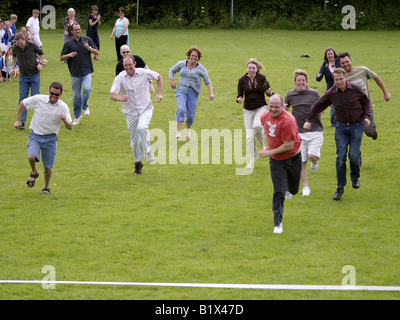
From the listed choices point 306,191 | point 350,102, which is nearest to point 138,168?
point 306,191

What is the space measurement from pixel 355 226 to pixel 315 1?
113 feet

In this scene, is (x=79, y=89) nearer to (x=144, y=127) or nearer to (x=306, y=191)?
(x=144, y=127)

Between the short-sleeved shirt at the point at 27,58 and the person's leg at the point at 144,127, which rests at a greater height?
the short-sleeved shirt at the point at 27,58

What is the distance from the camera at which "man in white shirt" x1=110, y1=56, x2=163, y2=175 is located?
512 inches

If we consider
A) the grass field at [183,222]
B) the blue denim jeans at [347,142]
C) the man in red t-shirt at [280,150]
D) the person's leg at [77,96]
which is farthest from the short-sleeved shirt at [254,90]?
the person's leg at [77,96]

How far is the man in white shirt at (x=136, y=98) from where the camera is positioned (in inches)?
512

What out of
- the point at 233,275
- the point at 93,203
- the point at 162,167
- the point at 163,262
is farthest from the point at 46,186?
the point at 233,275

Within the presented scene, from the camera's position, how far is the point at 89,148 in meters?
15.9

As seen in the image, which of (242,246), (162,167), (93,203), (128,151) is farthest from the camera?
(128,151)

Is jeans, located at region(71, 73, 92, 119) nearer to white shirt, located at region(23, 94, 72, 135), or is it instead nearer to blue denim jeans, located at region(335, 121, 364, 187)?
white shirt, located at region(23, 94, 72, 135)

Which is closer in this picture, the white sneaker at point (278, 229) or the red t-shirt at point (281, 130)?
the red t-shirt at point (281, 130)

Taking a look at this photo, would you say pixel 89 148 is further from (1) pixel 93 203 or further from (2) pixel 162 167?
(1) pixel 93 203

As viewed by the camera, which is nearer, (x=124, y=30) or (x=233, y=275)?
(x=233, y=275)

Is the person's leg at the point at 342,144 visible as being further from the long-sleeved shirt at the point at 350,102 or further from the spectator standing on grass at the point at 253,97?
the spectator standing on grass at the point at 253,97
